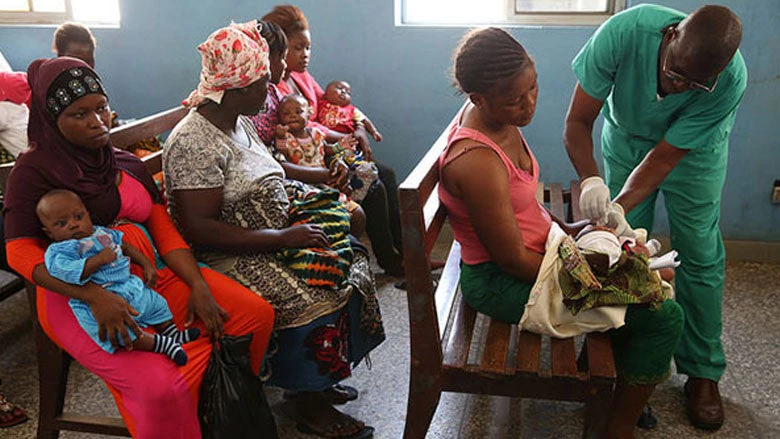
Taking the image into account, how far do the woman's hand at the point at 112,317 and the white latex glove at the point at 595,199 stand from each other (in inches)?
53.0

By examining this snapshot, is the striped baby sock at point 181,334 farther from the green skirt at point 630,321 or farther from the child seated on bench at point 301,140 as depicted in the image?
the child seated on bench at point 301,140

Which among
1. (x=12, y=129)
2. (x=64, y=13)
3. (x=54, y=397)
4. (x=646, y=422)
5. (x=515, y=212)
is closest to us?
(x=515, y=212)

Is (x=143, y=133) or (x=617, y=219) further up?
(x=143, y=133)

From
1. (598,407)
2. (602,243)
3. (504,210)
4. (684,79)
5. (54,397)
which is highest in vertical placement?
(684,79)

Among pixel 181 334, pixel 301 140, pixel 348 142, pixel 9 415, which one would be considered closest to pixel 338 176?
pixel 301 140

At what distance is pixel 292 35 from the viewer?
2945 millimetres

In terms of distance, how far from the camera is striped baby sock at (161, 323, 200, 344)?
183cm

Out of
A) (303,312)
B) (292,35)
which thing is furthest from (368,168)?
(303,312)

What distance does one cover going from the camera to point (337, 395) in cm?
238

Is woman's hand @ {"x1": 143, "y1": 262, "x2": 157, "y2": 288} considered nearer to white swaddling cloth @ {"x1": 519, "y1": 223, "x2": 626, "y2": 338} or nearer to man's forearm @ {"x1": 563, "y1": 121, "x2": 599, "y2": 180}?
white swaddling cloth @ {"x1": 519, "y1": 223, "x2": 626, "y2": 338}

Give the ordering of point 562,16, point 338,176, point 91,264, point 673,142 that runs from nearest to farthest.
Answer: point 91,264, point 673,142, point 338,176, point 562,16

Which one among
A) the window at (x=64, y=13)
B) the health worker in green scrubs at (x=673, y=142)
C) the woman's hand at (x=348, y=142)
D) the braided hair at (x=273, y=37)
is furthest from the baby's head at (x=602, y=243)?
the window at (x=64, y=13)

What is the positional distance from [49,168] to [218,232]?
469 millimetres

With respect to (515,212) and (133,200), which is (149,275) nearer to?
(133,200)
